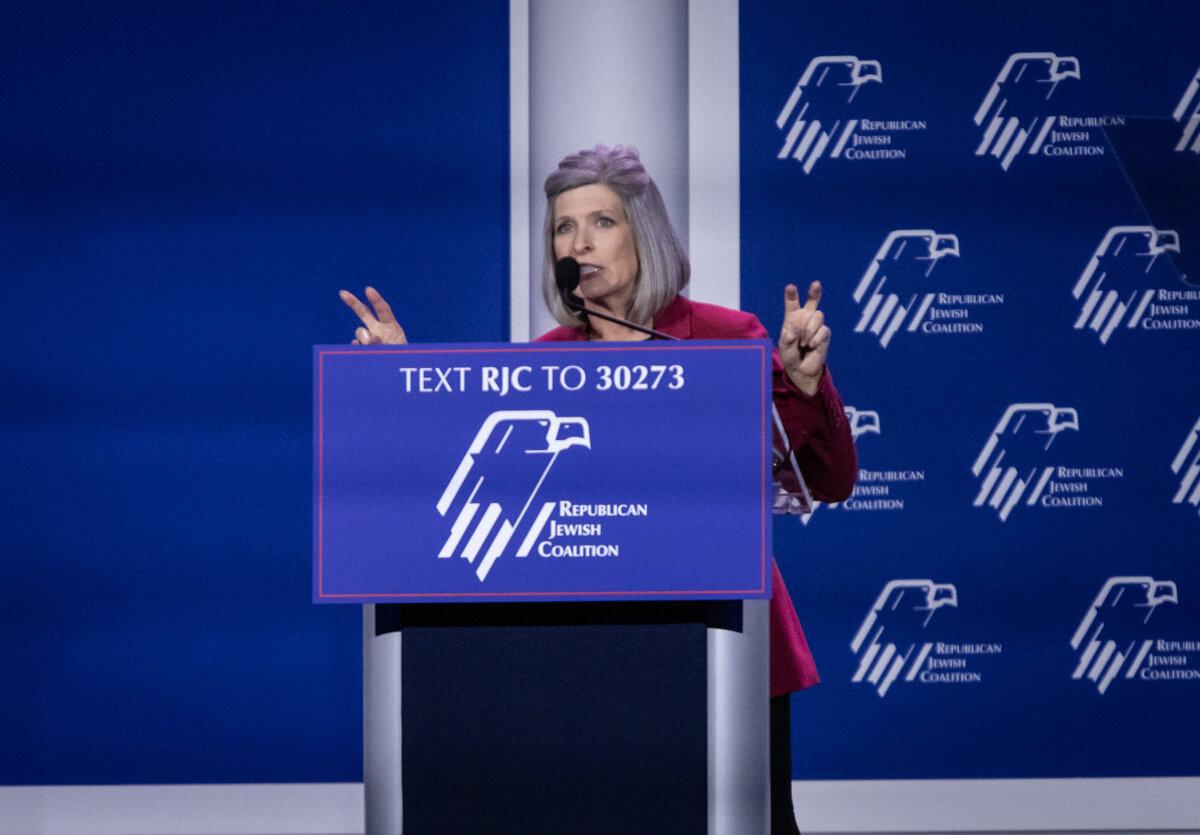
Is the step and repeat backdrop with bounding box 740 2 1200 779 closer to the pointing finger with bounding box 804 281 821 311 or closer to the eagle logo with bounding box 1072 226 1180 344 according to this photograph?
the eagle logo with bounding box 1072 226 1180 344

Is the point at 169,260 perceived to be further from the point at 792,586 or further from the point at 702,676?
the point at 702,676

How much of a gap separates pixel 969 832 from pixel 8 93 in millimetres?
3537

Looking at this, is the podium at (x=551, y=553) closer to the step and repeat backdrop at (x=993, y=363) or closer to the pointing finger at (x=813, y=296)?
the pointing finger at (x=813, y=296)

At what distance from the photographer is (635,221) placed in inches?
88.3

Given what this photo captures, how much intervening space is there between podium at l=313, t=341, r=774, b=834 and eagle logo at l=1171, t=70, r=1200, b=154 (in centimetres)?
298

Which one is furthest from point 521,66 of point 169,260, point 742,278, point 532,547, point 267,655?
point 532,547

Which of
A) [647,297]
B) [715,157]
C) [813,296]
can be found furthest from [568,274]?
[715,157]

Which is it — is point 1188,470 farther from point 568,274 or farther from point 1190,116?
point 568,274

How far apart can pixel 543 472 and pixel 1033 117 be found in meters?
2.95

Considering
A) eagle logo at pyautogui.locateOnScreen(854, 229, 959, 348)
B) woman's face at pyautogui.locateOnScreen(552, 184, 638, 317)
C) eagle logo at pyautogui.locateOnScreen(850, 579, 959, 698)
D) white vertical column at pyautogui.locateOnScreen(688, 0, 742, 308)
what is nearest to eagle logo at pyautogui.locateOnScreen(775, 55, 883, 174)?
white vertical column at pyautogui.locateOnScreen(688, 0, 742, 308)

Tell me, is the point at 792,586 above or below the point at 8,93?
below

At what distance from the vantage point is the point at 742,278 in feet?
13.2

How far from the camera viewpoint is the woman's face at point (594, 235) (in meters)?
2.21

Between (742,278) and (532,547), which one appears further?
(742,278)
